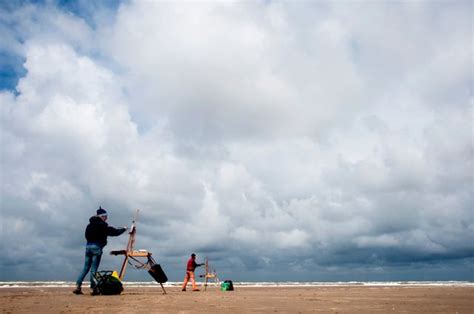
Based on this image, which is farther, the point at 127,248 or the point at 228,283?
the point at 228,283

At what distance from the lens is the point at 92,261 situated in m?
14.9

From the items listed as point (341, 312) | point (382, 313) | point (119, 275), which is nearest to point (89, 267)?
point (119, 275)

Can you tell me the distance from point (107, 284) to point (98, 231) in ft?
7.04

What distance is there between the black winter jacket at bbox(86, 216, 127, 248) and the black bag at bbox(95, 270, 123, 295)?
1.20m

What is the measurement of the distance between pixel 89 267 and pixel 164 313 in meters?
7.35

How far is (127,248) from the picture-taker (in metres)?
16.4

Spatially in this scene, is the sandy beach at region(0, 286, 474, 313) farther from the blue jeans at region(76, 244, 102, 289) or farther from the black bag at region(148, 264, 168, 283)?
the black bag at region(148, 264, 168, 283)

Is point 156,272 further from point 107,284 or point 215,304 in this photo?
point 215,304

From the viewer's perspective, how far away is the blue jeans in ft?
48.5

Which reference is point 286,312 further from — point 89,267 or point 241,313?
point 89,267

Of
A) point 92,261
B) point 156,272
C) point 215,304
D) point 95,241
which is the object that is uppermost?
point 95,241

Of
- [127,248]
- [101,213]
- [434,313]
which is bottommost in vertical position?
[434,313]

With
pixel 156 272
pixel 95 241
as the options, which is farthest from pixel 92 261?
pixel 156 272

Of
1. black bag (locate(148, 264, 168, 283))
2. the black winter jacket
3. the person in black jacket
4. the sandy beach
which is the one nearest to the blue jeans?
the person in black jacket
